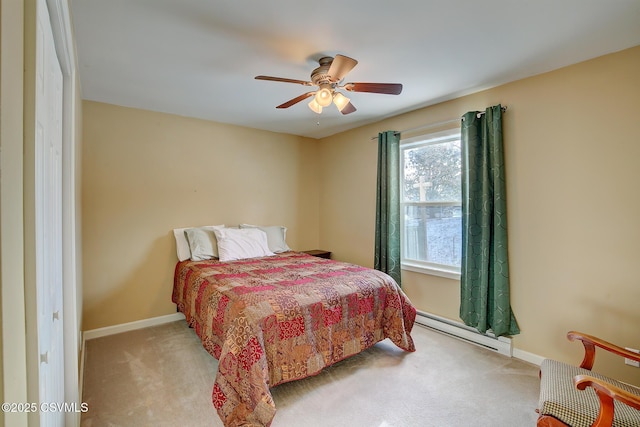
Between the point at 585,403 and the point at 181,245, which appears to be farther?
the point at 181,245

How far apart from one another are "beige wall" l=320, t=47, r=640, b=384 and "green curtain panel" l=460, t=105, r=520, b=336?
0.34 feet

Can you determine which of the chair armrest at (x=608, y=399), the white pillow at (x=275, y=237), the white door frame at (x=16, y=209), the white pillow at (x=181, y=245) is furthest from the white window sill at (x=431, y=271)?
the white door frame at (x=16, y=209)

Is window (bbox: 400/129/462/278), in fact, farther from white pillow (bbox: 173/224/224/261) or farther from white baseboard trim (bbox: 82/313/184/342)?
white baseboard trim (bbox: 82/313/184/342)

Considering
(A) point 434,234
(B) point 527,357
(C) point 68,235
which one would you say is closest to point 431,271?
(A) point 434,234

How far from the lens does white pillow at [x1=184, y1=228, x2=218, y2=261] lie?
344 cm

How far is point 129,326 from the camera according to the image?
3.26 m

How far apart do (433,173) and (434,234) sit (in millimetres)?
703

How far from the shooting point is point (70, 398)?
1.57 meters

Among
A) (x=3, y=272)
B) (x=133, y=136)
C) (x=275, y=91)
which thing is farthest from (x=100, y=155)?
(x=3, y=272)

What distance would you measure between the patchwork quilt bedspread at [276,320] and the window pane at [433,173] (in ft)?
4.03

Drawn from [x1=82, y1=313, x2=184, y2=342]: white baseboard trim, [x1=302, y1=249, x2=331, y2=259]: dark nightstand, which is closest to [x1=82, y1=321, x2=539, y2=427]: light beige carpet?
[x1=82, y1=313, x2=184, y2=342]: white baseboard trim

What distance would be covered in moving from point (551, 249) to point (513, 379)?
3.63 ft

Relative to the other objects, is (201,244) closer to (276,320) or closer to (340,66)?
(276,320)

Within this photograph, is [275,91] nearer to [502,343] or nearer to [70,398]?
[70,398]
